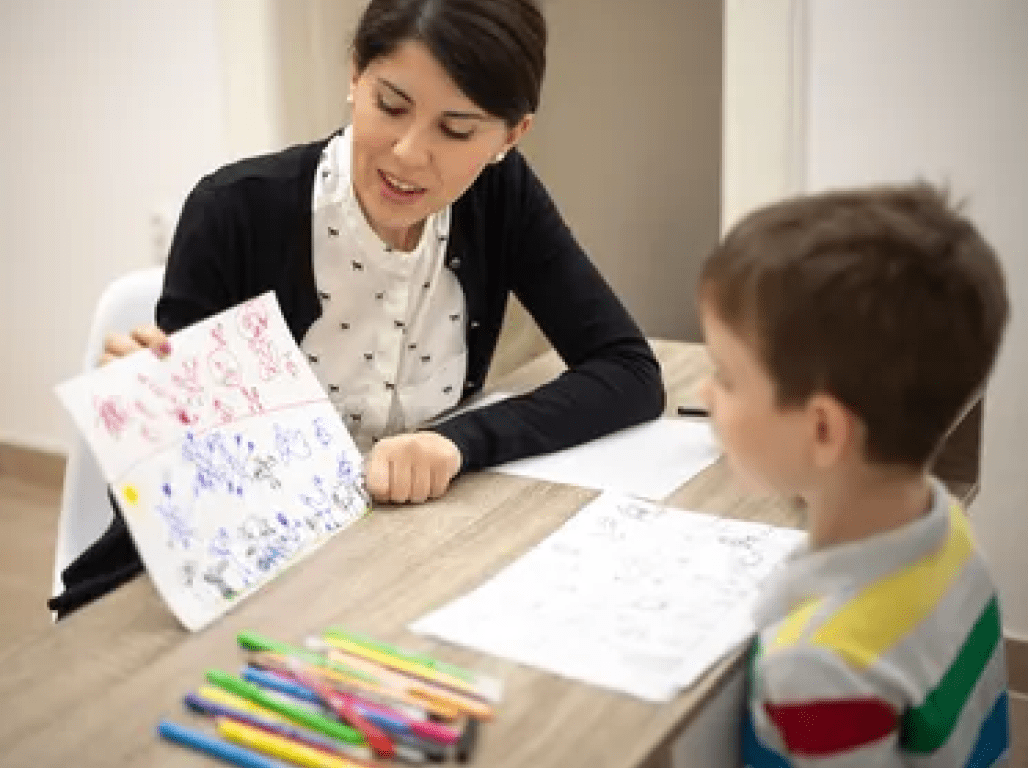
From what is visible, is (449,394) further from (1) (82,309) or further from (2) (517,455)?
(1) (82,309)

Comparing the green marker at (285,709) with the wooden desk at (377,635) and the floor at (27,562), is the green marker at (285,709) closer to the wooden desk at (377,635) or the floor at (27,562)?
the wooden desk at (377,635)

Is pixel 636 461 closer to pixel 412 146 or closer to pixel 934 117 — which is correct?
pixel 412 146

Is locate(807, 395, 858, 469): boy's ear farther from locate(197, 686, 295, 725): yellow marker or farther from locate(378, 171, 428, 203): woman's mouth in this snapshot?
locate(378, 171, 428, 203): woman's mouth

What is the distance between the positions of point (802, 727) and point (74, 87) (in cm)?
246

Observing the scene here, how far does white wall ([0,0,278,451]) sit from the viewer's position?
8.80 feet

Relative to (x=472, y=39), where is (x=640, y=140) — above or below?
below

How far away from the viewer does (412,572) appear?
123 centimetres

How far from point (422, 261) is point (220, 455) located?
455mm

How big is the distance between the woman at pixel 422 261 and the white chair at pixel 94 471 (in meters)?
0.16

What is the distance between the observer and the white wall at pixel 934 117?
81.0 inches

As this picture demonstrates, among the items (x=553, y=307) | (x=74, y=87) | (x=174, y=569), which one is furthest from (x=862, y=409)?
(x=74, y=87)

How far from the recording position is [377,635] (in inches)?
43.9

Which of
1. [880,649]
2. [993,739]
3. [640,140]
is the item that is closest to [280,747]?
[880,649]

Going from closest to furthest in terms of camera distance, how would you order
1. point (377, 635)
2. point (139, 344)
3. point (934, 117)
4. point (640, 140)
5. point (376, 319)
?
1. point (377, 635)
2. point (139, 344)
3. point (376, 319)
4. point (934, 117)
5. point (640, 140)
